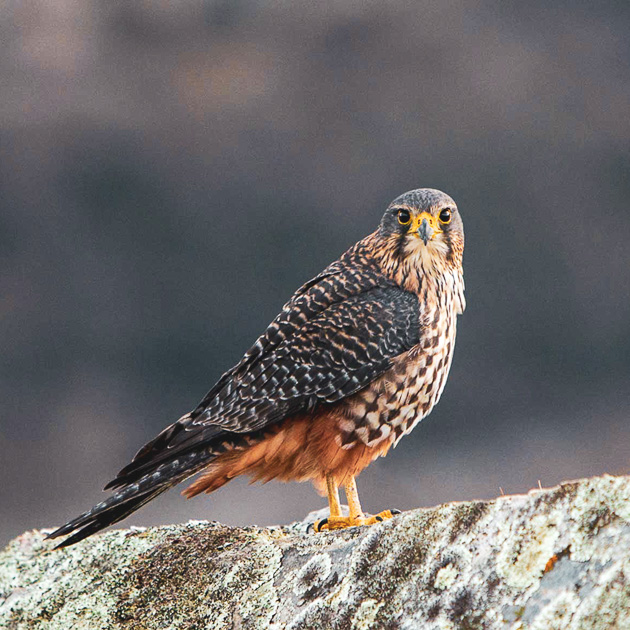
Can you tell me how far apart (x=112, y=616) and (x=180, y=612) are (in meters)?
0.31

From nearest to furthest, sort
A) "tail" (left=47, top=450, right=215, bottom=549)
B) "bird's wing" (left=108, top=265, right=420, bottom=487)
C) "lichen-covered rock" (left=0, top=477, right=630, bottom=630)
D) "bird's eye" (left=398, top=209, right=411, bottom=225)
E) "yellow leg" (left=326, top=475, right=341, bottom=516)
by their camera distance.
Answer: "lichen-covered rock" (left=0, top=477, right=630, bottom=630)
"tail" (left=47, top=450, right=215, bottom=549)
"bird's wing" (left=108, top=265, right=420, bottom=487)
"yellow leg" (left=326, top=475, right=341, bottom=516)
"bird's eye" (left=398, top=209, right=411, bottom=225)

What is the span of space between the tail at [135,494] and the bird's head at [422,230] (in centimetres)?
156

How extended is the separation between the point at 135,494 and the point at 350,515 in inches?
43.9

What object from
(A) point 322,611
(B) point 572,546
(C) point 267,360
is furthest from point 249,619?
(C) point 267,360

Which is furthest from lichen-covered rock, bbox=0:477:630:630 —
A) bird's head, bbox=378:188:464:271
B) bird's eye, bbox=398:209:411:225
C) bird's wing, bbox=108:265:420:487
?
bird's eye, bbox=398:209:411:225

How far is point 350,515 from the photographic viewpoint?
3990 mm

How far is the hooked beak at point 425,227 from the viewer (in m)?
4.29

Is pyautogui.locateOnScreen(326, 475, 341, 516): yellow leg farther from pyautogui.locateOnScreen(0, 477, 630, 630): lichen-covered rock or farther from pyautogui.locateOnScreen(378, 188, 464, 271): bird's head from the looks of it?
pyautogui.locateOnScreen(378, 188, 464, 271): bird's head

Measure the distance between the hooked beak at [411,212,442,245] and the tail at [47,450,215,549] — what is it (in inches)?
63.1

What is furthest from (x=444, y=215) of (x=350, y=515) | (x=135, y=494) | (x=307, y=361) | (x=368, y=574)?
(x=368, y=574)

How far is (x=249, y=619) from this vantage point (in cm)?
258

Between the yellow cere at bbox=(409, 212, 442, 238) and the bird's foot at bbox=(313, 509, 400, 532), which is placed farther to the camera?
the yellow cere at bbox=(409, 212, 442, 238)

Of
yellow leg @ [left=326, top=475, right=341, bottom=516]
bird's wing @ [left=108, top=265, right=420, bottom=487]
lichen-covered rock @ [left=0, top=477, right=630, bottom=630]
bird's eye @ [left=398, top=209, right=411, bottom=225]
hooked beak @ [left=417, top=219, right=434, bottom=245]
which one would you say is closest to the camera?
lichen-covered rock @ [left=0, top=477, right=630, bottom=630]

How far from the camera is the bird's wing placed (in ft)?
12.5
